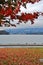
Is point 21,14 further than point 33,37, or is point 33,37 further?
point 33,37

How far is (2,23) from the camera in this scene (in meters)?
2.55

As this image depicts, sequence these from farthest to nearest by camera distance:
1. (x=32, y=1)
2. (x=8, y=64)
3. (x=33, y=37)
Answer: (x=33, y=37), (x=8, y=64), (x=32, y=1)

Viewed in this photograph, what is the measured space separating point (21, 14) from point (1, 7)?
0.23m

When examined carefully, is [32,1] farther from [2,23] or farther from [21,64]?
[21,64]

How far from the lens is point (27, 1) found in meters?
2.54

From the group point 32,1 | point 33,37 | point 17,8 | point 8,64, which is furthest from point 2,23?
point 33,37

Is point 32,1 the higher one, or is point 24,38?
point 32,1

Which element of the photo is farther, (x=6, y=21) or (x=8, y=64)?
(x=8, y=64)

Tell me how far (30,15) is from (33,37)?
12.0 m

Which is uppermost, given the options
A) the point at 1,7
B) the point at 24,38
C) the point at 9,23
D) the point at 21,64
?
the point at 1,7

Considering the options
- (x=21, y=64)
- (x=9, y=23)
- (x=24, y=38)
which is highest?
(x=9, y=23)

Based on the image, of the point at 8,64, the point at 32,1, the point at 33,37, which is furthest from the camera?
the point at 33,37

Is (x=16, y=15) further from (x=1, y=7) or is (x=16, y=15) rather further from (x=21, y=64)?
(x=21, y=64)

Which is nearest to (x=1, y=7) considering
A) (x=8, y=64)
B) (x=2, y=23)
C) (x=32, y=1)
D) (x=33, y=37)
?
A: (x=2, y=23)
